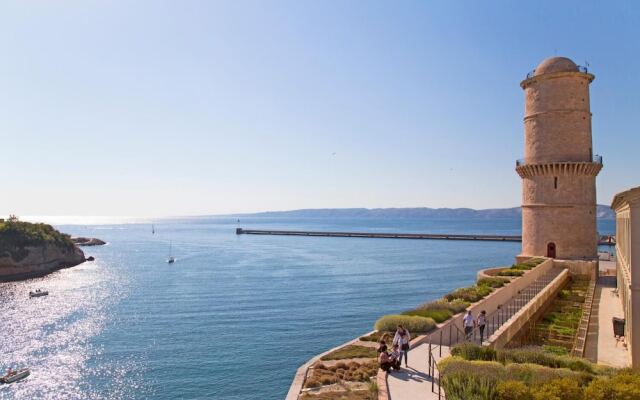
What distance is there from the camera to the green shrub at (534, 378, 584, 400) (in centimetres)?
871

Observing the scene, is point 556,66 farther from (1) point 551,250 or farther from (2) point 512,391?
(2) point 512,391

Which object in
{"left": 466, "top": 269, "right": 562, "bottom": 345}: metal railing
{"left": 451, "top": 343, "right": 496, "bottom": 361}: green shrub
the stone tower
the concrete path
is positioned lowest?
{"left": 466, "top": 269, "right": 562, "bottom": 345}: metal railing

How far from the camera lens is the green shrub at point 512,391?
8.96 m

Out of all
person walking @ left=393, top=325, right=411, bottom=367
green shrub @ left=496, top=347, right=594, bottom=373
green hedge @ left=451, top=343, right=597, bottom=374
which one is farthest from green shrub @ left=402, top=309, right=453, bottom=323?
green shrub @ left=496, top=347, right=594, bottom=373

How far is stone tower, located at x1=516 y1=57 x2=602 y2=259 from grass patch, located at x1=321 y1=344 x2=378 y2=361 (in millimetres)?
29538

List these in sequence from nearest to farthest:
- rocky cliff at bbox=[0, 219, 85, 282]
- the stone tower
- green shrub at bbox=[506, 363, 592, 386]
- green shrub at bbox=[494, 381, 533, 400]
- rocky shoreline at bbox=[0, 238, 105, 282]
Answer: green shrub at bbox=[494, 381, 533, 400] → green shrub at bbox=[506, 363, 592, 386] → the stone tower → rocky shoreline at bbox=[0, 238, 105, 282] → rocky cliff at bbox=[0, 219, 85, 282]

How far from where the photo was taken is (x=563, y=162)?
3725 centimetres

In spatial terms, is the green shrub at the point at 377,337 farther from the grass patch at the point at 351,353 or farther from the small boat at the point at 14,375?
the small boat at the point at 14,375

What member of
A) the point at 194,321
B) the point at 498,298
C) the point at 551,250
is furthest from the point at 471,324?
the point at 194,321

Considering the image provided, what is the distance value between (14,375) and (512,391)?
27601mm

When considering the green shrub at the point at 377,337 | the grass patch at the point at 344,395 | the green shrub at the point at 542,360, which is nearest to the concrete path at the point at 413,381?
the grass patch at the point at 344,395

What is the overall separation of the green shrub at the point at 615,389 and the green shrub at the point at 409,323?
745 centimetres

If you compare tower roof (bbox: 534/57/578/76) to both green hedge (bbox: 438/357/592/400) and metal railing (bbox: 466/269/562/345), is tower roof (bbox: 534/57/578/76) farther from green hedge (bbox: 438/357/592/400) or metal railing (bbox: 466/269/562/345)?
green hedge (bbox: 438/357/592/400)

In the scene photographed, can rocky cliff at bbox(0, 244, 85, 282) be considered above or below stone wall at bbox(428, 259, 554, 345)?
below
